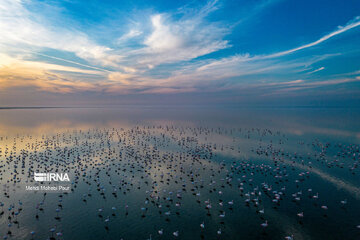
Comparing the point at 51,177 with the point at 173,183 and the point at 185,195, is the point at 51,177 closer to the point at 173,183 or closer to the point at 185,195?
the point at 173,183

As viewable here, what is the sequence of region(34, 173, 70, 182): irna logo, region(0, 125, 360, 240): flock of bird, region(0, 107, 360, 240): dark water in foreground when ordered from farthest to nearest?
1. region(34, 173, 70, 182): irna logo
2. region(0, 125, 360, 240): flock of bird
3. region(0, 107, 360, 240): dark water in foreground

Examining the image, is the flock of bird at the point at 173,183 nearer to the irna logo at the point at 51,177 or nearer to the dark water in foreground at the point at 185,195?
the dark water in foreground at the point at 185,195

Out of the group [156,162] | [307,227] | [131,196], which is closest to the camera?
[307,227]

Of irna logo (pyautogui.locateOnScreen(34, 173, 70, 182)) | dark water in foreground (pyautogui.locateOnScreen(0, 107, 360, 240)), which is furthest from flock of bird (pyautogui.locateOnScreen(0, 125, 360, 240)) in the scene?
irna logo (pyautogui.locateOnScreen(34, 173, 70, 182))

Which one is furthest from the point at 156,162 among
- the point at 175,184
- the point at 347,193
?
the point at 347,193

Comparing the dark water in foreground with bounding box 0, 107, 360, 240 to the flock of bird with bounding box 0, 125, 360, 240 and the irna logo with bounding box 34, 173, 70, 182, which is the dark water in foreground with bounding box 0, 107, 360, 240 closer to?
the flock of bird with bounding box 0, 125, 360, 240

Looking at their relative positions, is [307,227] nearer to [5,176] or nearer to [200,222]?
[200,222]

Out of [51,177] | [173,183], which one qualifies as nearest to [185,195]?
[173,183]
